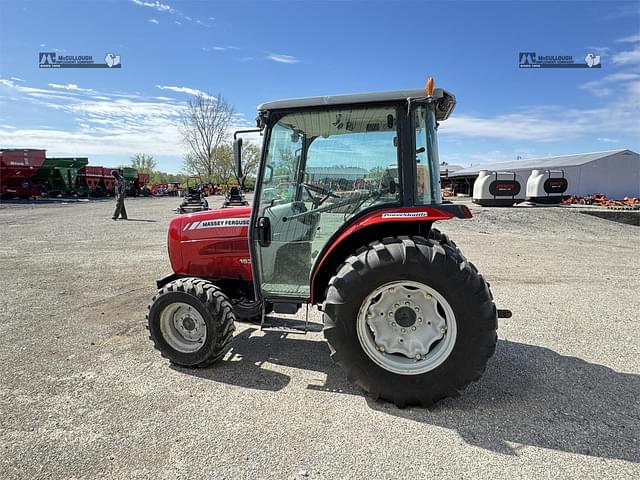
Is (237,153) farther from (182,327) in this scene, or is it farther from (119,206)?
(119,206)

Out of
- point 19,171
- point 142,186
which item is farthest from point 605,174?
point 19,171

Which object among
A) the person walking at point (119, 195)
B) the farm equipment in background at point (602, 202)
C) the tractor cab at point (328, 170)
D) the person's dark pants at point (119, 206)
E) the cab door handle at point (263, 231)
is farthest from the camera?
the farm equipment in background at point (602, 202)

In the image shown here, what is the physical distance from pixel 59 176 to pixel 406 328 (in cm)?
3411

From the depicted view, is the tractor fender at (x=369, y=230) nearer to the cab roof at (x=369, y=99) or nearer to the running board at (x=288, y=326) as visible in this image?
the running board at (x=288, y=326)

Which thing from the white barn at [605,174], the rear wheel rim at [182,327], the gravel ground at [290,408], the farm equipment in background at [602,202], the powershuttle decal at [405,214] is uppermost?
the white barn at [605,174]

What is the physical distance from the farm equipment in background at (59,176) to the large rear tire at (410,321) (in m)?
33.2

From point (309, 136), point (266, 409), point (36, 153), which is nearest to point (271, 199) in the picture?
point (309, 136)

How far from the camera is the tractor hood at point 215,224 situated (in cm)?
359

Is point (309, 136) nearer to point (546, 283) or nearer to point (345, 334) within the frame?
point (345, 334)

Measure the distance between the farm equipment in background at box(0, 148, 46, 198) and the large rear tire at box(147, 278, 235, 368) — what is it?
29221mm

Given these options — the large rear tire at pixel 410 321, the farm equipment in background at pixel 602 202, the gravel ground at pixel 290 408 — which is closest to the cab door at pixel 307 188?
the large rear tire at pixel 410 321

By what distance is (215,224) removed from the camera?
3648 millimetres

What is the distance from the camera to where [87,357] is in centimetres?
368

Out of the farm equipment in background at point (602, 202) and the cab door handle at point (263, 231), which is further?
the farm equipment in background at point (602, 202)
